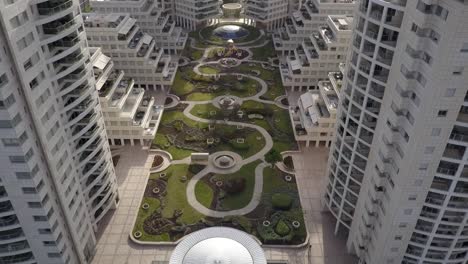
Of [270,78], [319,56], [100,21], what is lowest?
[270,78]

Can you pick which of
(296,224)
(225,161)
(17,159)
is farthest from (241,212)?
(17,159)

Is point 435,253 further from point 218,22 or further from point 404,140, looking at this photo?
point 218,22

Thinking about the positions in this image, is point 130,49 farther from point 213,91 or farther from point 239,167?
point 239,167

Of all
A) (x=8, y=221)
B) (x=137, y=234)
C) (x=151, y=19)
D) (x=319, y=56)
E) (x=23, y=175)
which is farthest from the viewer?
(x=151, y=19)

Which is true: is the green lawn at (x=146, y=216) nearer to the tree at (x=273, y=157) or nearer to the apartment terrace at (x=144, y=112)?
the apartment terrace at (x=144, y=112)

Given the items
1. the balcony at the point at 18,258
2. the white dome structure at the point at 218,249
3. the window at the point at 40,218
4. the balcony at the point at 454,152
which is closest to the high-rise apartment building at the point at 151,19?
the window at the point at 40,218

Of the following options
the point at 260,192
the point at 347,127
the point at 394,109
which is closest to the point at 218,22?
the point at 260,192
